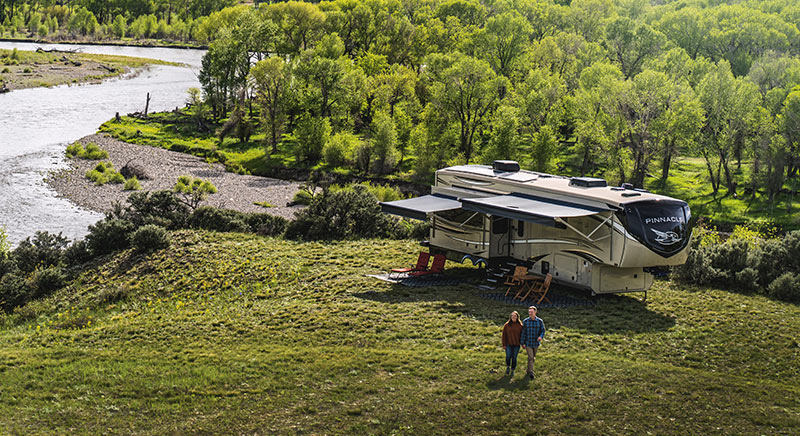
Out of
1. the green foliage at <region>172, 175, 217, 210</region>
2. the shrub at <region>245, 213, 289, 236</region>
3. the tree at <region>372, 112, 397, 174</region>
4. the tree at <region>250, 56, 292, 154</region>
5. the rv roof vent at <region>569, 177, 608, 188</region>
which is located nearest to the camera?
the rv roof vent at <region>569, 177, 608, 188</region>

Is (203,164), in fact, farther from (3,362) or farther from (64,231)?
(3,362)

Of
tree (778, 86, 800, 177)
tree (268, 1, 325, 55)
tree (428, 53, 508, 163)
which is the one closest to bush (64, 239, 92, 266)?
tree (428, 53, 508, 163)

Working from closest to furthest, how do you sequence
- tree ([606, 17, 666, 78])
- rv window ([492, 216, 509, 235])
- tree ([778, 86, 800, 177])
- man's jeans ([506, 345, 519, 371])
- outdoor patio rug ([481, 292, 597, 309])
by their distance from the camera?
1. man's jeans ([506, 345, 519, 371])
2. outdoor patio rug ([481, 292, 597, 309])
3. rv window ([492, 216, 509, 235])
4. tree ([778, 86, 800, 177])
5. tree ([606, 17, 666, 78])

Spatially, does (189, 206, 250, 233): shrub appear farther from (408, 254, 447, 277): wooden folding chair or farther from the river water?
(408, 254, 447, 277): wooden folding chair

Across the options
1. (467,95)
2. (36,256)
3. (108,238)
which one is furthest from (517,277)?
(467,95)

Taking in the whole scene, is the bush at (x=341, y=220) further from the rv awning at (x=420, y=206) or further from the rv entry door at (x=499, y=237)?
the rv entry door at (x=499, y=237)

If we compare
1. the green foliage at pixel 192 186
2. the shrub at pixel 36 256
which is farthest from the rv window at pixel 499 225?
the green foliage at pixel 192 186

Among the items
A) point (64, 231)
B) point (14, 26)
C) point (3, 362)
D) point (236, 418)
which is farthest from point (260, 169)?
point (14, 26)

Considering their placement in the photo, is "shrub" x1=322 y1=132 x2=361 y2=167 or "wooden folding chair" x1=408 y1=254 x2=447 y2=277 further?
"shrub" x1=322 y1=132 x2=361 y2=167
